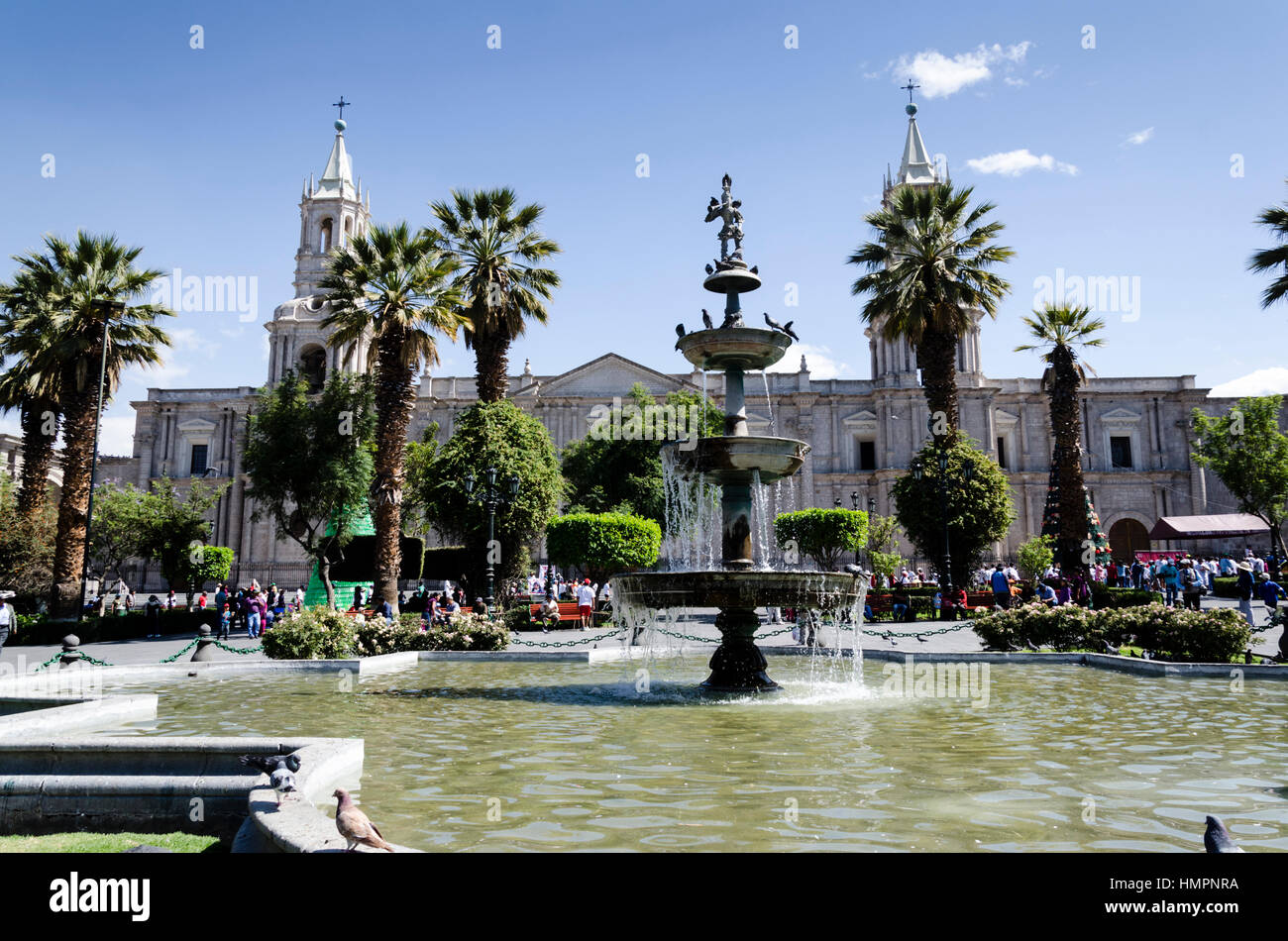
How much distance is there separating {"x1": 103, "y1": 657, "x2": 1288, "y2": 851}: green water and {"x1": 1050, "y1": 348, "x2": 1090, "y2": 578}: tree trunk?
14.6 metres

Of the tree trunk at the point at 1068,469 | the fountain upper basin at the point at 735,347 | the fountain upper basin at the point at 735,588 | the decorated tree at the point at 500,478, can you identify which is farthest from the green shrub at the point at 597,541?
the fountain upper basin at the point at 735,588

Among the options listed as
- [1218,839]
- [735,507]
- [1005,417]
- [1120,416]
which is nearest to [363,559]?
[735,507]

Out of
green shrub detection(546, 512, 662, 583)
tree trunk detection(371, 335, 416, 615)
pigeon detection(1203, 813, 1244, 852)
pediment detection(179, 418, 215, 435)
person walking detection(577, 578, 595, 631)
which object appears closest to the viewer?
pigeon detection(1203, 813, 1244, 852)

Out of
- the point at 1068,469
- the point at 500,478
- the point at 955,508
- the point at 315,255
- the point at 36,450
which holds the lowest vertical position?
the point at 955,508

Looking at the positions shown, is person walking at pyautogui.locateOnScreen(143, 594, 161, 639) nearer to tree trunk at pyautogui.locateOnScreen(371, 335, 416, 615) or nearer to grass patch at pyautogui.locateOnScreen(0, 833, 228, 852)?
tree trunk at pyautogui.locateOnScreen(371, 335, 416, 615)

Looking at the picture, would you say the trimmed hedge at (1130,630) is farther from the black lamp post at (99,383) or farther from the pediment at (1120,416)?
the pediment at (1120,416)

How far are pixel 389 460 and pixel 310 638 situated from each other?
A: 8.12 m

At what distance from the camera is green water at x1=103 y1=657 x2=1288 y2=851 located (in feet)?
12.5

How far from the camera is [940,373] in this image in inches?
939

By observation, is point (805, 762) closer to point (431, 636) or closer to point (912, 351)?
point (431, 636)

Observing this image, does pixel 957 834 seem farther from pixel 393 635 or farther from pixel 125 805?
pixel 393 635

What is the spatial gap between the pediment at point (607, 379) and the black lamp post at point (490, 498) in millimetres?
24687

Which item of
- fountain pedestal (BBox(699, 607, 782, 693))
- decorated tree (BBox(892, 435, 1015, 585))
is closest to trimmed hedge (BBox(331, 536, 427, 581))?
decorated tree (BBox(892, 435, 1015, 585))

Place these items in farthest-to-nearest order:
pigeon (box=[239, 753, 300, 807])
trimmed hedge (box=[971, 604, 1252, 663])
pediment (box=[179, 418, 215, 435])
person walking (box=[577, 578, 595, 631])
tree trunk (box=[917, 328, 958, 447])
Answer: pediment (box=[179, 418, 215, 435]), tree trunk (box=[917, 328, 958, 447]), person walking (box=[577, 578, 595, 631]), trimmed hedge (box=[971, 604, 1252, 663]), pigeon (box=[239, 753, 300, 807])
